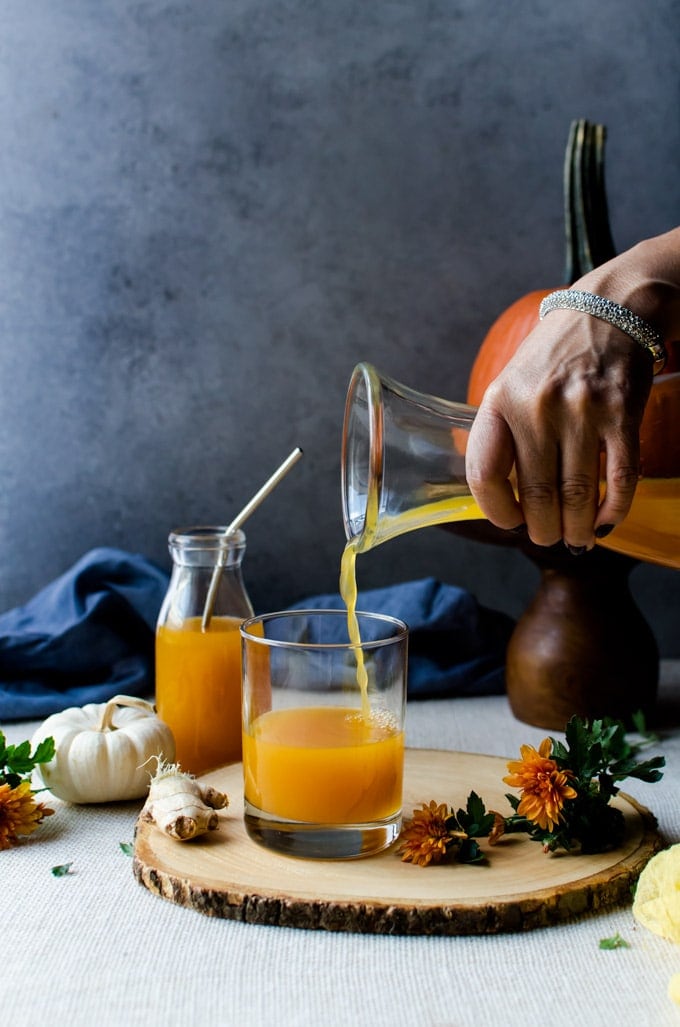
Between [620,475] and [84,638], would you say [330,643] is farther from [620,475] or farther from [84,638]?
[84,638]

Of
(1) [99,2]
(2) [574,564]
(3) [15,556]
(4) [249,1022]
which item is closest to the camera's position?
(4) [249,1022]

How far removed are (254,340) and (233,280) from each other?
0.10 metres

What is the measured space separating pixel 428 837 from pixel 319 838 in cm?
10

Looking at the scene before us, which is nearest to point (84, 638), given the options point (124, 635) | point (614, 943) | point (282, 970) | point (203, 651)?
point (124, 635)

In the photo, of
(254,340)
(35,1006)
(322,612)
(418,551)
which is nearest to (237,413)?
(254,340)

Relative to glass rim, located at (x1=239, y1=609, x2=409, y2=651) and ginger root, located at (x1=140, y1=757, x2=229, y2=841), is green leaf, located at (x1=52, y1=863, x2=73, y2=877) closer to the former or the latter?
ginger root, located at (x1=140, y1=757, x2=229, y2=841)

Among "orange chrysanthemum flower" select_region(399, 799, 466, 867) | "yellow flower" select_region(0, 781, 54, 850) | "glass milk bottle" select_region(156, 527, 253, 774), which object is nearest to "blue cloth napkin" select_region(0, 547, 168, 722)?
"glass milk bottle" select_region(156, 527, 253, 774)

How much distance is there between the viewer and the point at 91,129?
181 centimetres

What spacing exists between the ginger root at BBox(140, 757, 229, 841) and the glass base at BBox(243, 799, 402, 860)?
0.17 ft

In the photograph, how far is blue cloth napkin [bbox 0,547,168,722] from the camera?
1.57m

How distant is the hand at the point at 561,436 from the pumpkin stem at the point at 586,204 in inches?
28.7

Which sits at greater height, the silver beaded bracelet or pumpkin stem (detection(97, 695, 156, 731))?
the silver beaded bracelet

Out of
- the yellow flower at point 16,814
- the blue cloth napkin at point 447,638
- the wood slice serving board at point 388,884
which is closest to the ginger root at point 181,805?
the wood slice serving board at point 388,884

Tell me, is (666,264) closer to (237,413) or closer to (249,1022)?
(249,1022)
